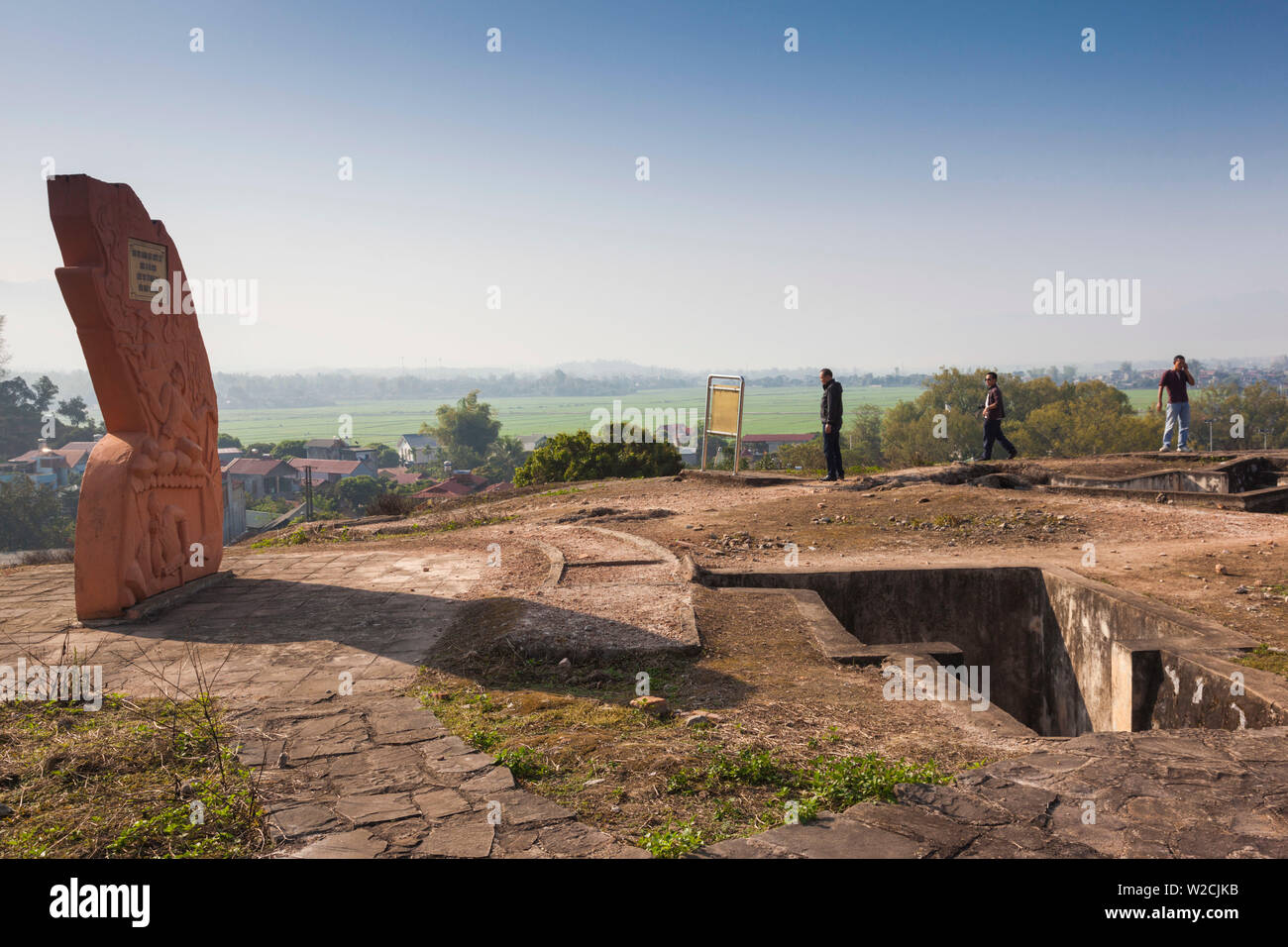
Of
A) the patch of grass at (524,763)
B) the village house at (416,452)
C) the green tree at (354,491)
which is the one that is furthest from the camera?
the village house at (416,452)

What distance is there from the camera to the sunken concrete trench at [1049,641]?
196 inches

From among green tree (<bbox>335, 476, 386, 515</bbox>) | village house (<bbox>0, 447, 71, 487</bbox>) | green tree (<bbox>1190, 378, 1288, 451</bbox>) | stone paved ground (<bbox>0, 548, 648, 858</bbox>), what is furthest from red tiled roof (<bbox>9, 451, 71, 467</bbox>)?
green tree (<bbox>1190, 378, 1288, 451</bbox>)

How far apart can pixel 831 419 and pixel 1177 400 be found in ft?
23.1

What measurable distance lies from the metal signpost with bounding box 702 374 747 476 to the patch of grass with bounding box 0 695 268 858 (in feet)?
37.1

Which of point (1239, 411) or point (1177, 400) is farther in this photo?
point (1239, 411)

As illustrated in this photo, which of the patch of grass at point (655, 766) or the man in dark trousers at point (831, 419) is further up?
the man in dark trousers at point (831, 419)

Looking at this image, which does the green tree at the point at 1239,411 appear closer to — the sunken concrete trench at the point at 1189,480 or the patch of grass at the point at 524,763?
the sunken concrete trench at the point at 1189,480

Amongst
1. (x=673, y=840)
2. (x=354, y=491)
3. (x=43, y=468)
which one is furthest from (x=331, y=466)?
(x=673, y=840)

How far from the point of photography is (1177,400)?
49.7ft

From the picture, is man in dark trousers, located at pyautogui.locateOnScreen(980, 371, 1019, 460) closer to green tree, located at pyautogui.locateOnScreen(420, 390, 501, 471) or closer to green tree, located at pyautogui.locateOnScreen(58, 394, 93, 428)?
green tree, located at pyautogui.locateOnScreen(58, 394, 93, 428)

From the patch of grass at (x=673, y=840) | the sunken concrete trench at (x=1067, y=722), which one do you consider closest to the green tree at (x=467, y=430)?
the sunken concrete trench at (x=1067, y=722)

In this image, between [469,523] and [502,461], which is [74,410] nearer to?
[502,461]

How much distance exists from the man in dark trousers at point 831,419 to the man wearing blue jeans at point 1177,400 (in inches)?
246
